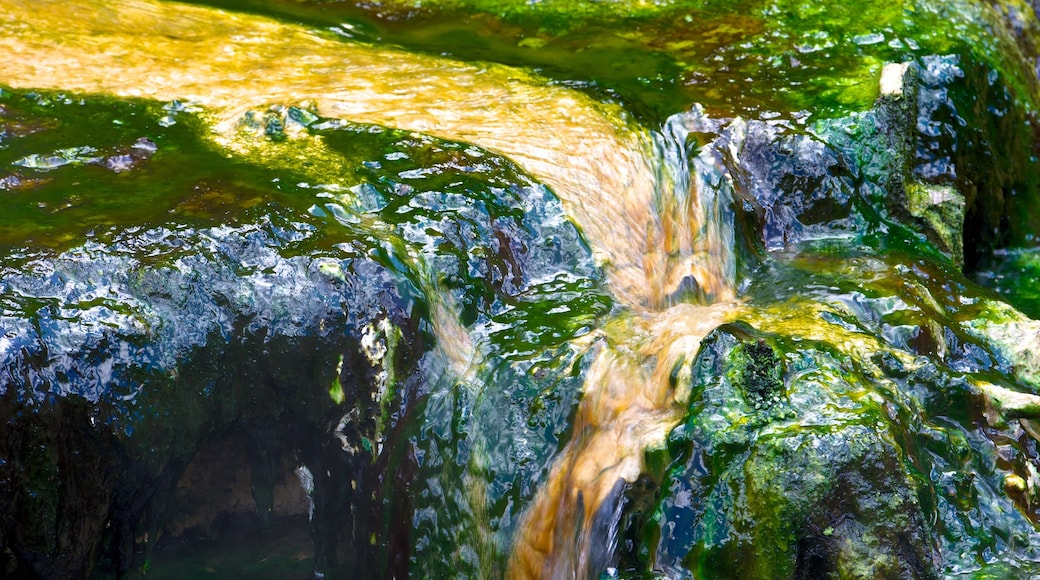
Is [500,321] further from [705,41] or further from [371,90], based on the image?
[705,41]

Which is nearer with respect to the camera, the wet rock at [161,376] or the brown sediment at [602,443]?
the wet rock at [161,376]

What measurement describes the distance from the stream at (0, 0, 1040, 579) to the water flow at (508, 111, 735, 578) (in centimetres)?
1

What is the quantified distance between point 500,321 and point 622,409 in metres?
0.65

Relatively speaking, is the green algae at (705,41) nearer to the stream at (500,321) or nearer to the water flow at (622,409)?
the stream at (500,321)

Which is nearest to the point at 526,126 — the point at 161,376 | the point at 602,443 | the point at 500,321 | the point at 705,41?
the point at 500,321

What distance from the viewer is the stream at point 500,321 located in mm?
3449

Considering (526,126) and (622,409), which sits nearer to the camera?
(622,409)

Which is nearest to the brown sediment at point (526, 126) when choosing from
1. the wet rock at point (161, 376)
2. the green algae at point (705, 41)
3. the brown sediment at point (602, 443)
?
the brown sediment at point (602, 443)

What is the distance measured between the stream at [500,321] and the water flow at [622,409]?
0.05ft

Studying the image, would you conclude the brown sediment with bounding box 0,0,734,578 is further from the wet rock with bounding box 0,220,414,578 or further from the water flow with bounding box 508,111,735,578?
the wet rock with bounding box 0,220,414,578

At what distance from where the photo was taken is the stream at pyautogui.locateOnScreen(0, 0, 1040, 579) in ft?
11.3

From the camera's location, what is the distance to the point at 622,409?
3.97 m

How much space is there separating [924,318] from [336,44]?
12.2 ft

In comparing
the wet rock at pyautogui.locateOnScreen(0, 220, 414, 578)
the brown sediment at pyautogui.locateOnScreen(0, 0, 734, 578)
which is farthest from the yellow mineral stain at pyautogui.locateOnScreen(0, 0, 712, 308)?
the wet rock at pyautogui.locateOnScreen(0, 220, 414, 578)
